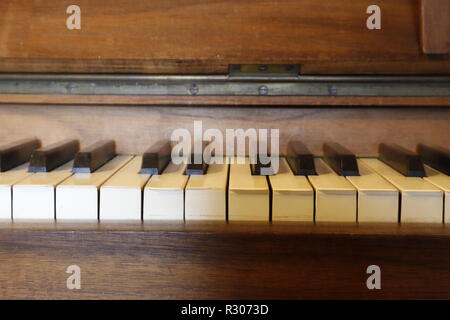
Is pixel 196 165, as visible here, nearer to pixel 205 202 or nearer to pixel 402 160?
pixel 205 202

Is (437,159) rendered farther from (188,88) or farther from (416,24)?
(188,88)

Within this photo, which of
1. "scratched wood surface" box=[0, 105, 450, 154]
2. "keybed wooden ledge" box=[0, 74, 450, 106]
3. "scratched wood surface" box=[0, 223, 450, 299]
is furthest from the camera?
"scratched wood surface" box=[0, 105, 450, 154]

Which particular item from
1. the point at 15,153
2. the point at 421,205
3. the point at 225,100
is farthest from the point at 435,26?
the point at 15,153

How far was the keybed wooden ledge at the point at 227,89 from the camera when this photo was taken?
1.18 meters

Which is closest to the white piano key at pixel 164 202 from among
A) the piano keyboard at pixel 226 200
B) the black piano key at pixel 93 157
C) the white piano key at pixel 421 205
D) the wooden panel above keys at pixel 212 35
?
the piano keyboard at pixel 226 200

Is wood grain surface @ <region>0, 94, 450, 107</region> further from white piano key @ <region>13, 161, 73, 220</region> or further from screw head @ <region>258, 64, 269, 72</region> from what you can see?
white piano key @ <region>13, 161, 73, 220</region>

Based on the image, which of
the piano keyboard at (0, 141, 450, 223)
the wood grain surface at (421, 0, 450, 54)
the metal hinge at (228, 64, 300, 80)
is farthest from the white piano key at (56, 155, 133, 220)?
the wood grain surface at (421, 0, 450, 54)

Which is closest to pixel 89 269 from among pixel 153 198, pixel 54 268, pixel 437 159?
pixel 54 268

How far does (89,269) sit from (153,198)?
0.64 ft

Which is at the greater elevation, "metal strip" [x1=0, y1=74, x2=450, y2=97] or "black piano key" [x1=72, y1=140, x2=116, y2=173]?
"metal strip" [x1=0, y1=74, x2=450, y2=97]

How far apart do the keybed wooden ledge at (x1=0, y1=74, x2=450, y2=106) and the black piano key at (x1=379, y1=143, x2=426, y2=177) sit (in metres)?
0.12

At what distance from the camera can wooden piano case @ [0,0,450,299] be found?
92 centimetres

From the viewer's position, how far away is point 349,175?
41.5 inches

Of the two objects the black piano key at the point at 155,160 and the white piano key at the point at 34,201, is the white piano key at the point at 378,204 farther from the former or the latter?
the white piano key at the point at 34,201
